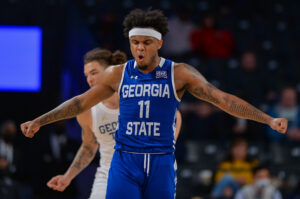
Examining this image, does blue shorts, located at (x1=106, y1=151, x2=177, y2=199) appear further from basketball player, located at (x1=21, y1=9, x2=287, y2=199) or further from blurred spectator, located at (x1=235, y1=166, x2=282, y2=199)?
blurred spectator, located at (x1=235, y1=166, x2=282, y2=199)

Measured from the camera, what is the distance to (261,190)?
850 centimetres

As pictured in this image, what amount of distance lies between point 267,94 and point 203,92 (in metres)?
6.72

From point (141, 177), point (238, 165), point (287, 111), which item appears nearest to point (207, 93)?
point (141, 177)

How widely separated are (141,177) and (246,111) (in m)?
0.88

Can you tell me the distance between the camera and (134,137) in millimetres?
4266

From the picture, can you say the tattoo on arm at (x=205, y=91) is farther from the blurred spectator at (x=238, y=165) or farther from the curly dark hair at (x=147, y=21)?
the blurred spectator at (x=238, y=165)

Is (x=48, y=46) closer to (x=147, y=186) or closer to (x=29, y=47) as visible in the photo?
(x=29, y=47)

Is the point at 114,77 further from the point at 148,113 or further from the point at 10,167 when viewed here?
the point at 10,167

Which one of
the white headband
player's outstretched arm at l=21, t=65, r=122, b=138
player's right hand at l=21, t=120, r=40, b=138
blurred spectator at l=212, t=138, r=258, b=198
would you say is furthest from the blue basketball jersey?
blurred spectator at l=212, t=138, r=258, b=198

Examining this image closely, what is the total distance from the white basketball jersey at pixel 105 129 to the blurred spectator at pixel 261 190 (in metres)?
3.73

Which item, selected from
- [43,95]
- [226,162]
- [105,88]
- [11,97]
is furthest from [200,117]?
[105,88]

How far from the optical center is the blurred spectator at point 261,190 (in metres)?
8.40

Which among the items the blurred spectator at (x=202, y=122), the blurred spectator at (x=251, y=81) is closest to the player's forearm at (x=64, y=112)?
the blurred spectator at (x=202, y=122)

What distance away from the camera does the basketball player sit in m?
4.20
